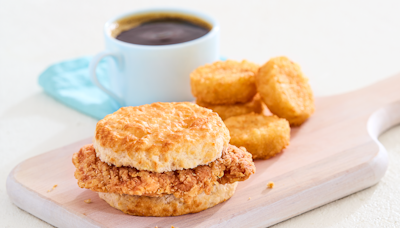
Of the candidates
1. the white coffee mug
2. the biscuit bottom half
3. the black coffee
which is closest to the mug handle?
the white coffee mug

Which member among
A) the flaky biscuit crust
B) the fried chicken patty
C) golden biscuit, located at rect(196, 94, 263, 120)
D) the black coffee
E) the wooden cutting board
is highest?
the black coffee

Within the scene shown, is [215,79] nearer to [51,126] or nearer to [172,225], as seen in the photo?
[172,225]

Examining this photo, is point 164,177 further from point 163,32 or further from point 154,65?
point 163,32

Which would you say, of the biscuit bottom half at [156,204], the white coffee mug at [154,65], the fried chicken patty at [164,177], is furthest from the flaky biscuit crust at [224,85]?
the biscuit bottom half at [156,204]

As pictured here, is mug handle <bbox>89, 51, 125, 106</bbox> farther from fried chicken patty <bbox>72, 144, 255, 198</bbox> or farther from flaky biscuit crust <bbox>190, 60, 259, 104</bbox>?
fried chicken patty <bbox>72, 144, 255, 198</bbox>

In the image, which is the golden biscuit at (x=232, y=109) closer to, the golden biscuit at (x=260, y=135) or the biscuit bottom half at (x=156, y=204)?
the golden biscuit at (x=260, y=135)

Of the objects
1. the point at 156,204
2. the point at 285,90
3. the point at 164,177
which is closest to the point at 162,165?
the point at 164,177

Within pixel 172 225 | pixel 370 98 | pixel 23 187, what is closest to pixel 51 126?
pixel 23 187
